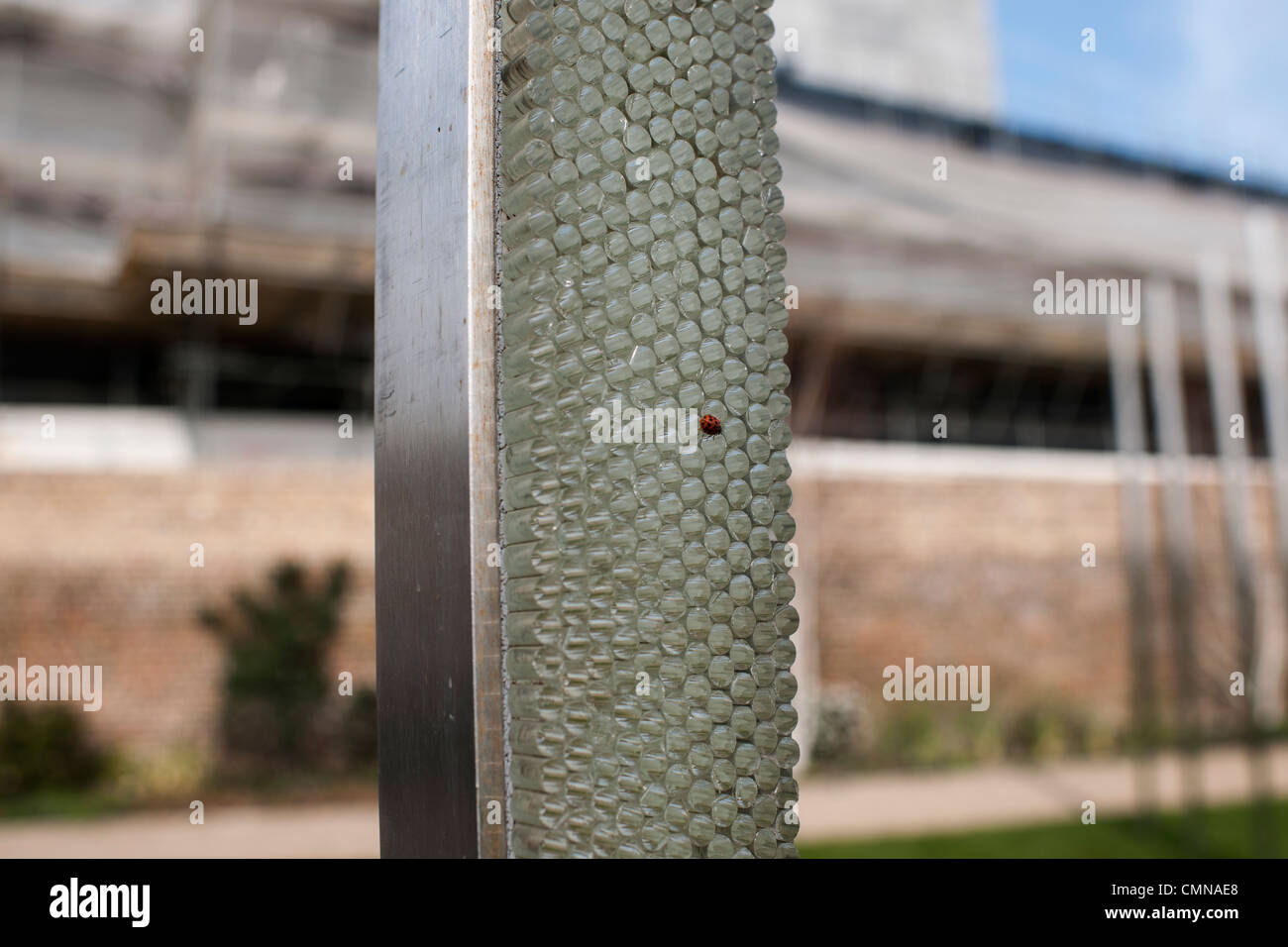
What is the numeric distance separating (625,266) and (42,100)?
39.4 ft

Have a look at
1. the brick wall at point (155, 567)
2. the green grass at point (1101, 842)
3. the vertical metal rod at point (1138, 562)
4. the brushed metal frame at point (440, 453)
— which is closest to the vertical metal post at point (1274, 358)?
the vertical metal rod at point (1138, 562)

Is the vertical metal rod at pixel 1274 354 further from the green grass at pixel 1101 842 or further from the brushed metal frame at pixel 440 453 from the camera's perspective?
the brushed metal frame at pixel 440 453

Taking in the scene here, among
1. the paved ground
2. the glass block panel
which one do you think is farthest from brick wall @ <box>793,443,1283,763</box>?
the glass block panel

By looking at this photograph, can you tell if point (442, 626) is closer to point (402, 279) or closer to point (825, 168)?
point (402, 279)

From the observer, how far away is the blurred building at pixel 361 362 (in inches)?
342

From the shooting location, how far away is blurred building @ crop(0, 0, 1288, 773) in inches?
342

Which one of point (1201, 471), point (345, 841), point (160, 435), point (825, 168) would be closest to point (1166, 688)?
point (1201, 471)

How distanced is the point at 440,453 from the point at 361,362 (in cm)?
995

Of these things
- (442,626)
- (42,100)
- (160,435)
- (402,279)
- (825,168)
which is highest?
(42,100)

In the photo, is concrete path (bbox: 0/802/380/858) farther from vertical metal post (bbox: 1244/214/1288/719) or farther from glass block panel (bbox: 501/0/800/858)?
vertical metal post (bbox: 1244/214/1288/719)

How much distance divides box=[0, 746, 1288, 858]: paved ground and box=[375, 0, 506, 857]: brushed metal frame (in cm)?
559

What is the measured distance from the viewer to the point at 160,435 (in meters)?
9.37

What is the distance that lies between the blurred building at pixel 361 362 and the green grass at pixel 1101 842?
1931 millimetres

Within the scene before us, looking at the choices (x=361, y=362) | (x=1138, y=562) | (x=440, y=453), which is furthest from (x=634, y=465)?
(x=361, y=362)
